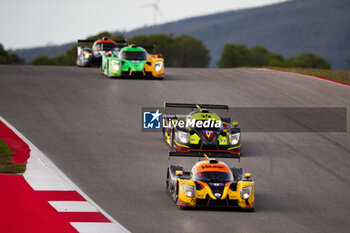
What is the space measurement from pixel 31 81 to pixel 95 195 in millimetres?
19089

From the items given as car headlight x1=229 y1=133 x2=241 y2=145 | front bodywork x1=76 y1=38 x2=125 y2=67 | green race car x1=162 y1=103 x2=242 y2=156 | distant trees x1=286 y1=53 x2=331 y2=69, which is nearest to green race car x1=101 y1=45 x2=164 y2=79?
front bodywork x1=76 y1=38 x2=125 y2=67

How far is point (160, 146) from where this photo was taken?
2341cm

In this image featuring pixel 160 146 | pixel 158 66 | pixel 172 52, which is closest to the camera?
pixel 160 146

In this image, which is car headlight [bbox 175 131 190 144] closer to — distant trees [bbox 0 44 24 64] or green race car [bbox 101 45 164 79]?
green race car [bbox 101 45 164 79]

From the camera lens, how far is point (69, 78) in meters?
36.8

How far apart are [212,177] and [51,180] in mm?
Answer: 4339

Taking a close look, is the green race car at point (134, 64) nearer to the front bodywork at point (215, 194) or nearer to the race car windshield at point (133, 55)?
the race car windshield at point (133, 55)

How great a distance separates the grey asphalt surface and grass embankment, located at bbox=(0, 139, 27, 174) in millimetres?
1311

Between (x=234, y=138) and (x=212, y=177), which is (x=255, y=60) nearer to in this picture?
→ (x=234, y=138)

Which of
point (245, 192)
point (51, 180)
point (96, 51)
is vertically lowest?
point (51, 180)

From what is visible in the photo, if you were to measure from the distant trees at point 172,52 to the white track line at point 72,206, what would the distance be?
477ft

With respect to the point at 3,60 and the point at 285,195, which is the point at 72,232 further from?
the point at 3,60

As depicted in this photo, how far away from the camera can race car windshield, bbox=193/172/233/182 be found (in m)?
16.6

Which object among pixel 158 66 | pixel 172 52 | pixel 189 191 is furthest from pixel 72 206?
pixel 172 52
